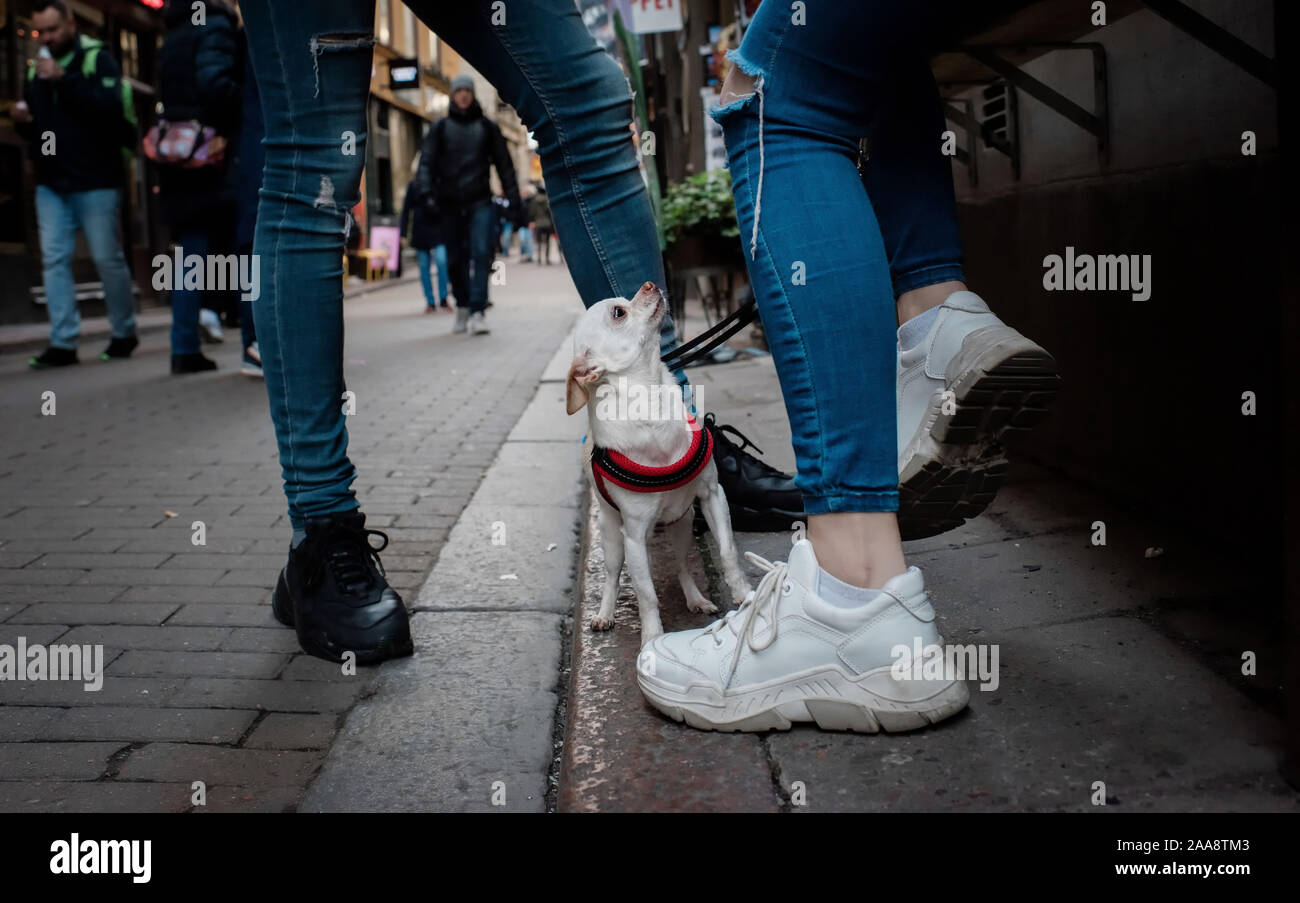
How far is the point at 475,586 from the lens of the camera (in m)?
2.73

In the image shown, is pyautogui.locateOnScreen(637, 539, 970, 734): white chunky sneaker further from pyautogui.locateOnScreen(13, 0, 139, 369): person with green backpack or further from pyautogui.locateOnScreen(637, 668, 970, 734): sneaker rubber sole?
pyautogui.locateOnScreen(13, 0, 139, 369): person with green backpack

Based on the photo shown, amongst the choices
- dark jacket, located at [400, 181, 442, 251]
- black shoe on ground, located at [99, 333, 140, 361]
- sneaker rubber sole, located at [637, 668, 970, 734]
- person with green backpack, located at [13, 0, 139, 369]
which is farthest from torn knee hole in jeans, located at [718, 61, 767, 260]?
dark jacket, located at [400, 181, 442, 251]

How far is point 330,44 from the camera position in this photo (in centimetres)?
221

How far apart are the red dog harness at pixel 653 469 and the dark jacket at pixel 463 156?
29.2 ft

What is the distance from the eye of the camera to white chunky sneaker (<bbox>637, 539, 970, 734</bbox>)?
1.61 meters

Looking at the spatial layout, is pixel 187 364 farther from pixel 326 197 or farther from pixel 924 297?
pixel 924 297

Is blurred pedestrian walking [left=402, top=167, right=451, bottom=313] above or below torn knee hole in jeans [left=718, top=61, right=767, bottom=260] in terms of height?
above

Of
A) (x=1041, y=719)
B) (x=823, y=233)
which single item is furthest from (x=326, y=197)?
(x=1041, y=719)

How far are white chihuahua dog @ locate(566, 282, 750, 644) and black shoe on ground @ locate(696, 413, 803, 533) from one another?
1.48ft

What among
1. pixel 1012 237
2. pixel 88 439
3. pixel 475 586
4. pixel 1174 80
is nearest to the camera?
pixel 1174 80

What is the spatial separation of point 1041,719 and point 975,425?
429mm
